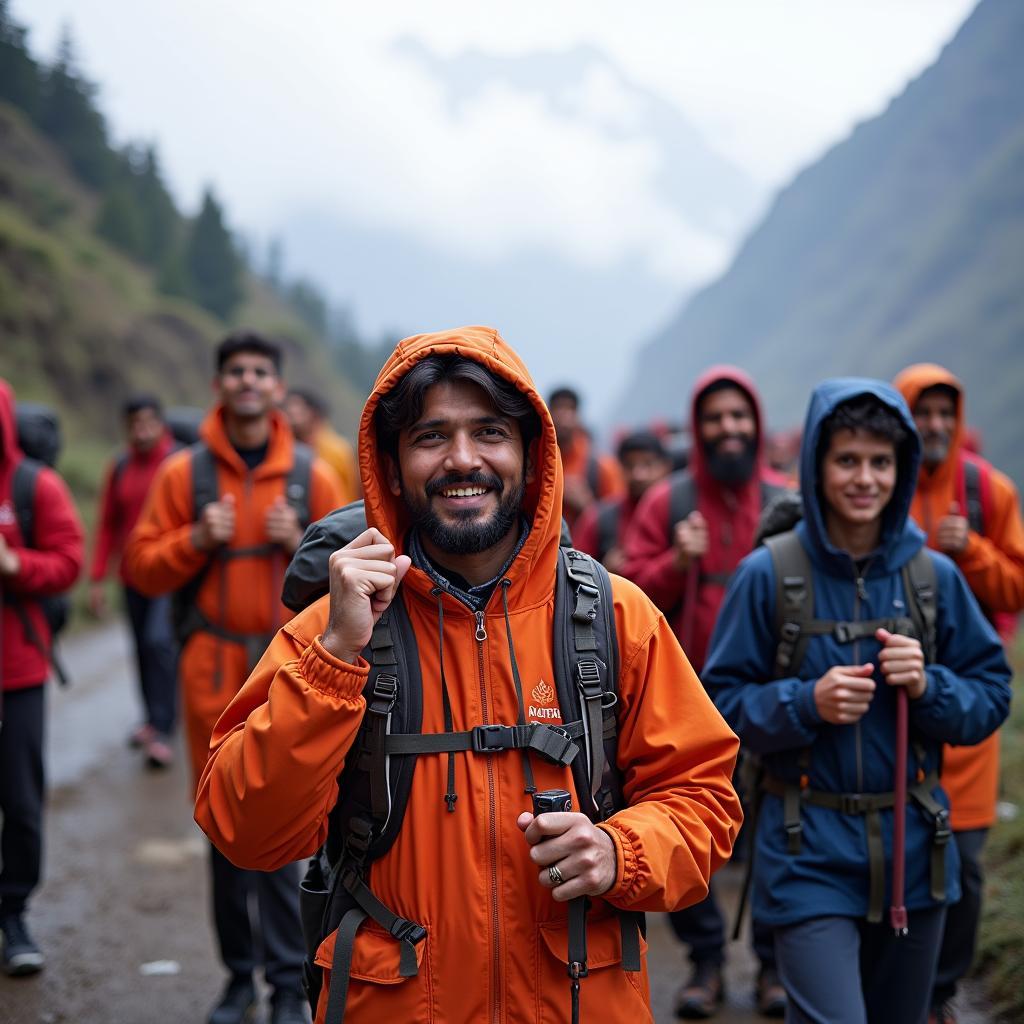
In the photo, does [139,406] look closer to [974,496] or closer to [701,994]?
[701,994]

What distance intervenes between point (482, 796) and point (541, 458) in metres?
0.84

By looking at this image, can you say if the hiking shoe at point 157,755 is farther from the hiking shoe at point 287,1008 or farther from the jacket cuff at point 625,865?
the jacket cuff at point 625,865

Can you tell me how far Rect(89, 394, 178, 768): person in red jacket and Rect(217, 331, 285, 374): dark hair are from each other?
13.3ft

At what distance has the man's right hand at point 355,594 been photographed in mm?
2205

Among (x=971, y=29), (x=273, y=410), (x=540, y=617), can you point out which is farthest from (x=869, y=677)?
(x=971, y=29)

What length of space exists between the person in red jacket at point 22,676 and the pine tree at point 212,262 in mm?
64786

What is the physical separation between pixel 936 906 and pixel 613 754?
1.49 m

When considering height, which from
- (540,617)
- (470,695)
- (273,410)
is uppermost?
(273,410)

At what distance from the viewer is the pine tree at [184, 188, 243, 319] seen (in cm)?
6700

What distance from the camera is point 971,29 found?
3268 inches

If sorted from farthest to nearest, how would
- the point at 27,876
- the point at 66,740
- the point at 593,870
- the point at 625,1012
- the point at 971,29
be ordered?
the point at 971,29
the point at 66,740
the point at 27,876
the point at 625,1012
the point at 593,870

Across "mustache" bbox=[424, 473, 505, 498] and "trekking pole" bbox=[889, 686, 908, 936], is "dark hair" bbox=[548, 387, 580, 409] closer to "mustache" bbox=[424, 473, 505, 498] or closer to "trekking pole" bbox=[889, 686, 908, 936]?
"trekking pole" bbox=[889, 686, 908, 936]

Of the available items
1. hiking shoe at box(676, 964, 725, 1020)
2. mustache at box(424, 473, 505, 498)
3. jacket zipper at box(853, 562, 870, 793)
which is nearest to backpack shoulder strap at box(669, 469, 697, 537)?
jacket zipper at box(853, 562, 870, 793)

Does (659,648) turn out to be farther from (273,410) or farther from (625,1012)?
(273,410)
